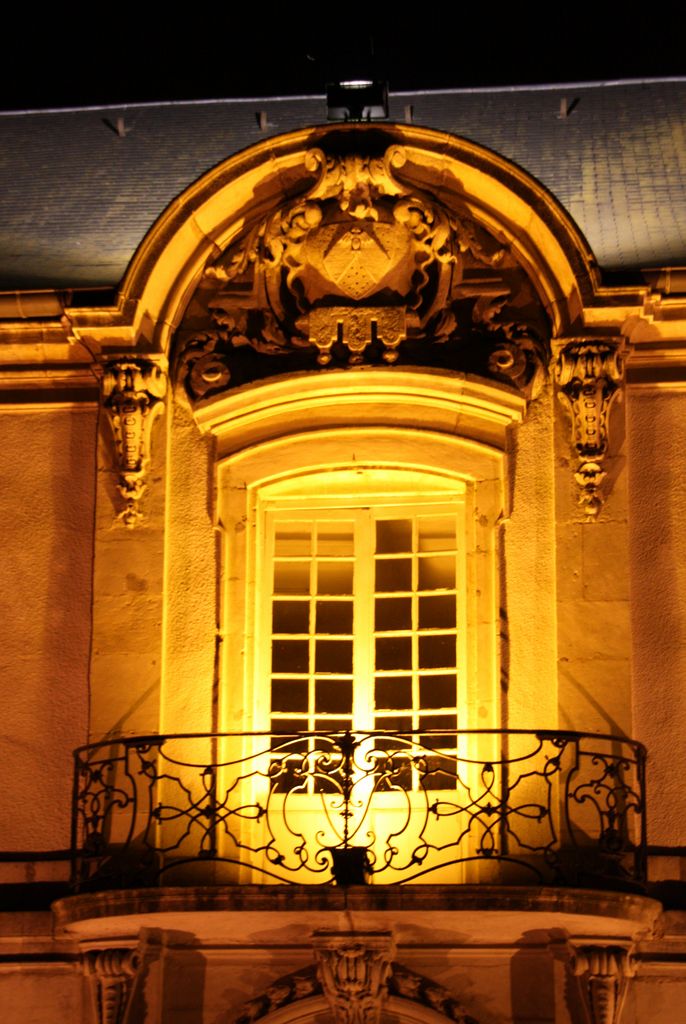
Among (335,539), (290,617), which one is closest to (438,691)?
(290,617)

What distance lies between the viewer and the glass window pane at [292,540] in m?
11.4

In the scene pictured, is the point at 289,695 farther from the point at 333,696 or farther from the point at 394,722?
the point at 394,722

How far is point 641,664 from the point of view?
10.6 metres

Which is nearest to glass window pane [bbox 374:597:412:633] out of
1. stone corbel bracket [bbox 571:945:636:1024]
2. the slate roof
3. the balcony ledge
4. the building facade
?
the building facade

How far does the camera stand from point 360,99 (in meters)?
12.2

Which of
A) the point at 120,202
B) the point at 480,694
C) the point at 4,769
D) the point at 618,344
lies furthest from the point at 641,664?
the point at 120,202

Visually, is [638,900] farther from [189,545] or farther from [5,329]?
[5,329]

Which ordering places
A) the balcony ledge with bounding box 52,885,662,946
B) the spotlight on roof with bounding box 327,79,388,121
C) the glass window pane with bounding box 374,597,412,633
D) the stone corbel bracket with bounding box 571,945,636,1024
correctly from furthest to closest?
the spotlight on roof with bounding box 327,79,388,121 < the glass window pane with bounding box 374,597,412,633 < the stone corbel bracket with bounding box 571,945,636,1024 < the balcony ledge with bounding box 52,885,662,946

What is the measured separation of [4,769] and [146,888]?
1.40 metres

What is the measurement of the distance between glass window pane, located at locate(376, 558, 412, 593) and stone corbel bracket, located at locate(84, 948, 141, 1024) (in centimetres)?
239

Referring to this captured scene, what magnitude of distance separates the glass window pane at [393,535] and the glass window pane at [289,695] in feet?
2.83

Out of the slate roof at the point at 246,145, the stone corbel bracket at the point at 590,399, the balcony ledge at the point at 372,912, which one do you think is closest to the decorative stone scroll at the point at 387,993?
the balcony ledge at the point at 372,912

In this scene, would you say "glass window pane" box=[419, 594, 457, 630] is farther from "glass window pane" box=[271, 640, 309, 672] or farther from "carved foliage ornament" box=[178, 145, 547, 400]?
"carved foliage ornament" box=[178, 145, 547, 400]

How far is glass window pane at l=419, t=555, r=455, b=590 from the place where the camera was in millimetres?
11219
